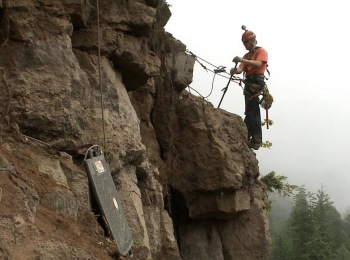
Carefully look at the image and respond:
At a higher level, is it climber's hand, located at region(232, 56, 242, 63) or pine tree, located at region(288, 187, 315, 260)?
climber's hand, located at region(232, 56, 242, 63)

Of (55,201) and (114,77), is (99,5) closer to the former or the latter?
(114,77)

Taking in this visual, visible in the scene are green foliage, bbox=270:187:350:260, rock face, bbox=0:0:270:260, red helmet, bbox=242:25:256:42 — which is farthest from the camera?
green foliage, bbox=270:187:350:260

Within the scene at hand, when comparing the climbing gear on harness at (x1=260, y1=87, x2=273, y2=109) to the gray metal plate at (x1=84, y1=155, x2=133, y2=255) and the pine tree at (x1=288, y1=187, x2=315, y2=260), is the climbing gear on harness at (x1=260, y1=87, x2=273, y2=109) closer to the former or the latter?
the gray metal plate at (x1=84, y1=155, x2=133, y2=255)

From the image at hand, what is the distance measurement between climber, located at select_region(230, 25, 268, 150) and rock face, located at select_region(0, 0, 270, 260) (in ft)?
2.25

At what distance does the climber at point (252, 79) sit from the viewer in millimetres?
13250

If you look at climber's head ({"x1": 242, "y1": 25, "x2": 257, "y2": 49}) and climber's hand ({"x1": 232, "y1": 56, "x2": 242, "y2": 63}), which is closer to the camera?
climber's hand ({"x1": 232, "y1": 56, "x2": 242, "y2": 63})

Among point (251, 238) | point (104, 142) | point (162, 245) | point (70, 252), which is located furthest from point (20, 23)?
point (251, 238)

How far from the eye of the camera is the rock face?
18.2 ft

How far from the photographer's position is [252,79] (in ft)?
43.9

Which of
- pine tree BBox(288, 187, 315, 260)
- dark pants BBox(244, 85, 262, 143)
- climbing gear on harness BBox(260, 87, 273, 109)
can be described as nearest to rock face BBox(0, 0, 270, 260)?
dark pants BBox(244, 85, 262, 143)

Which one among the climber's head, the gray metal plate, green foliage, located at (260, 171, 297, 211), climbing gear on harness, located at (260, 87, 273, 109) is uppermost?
the climber's head

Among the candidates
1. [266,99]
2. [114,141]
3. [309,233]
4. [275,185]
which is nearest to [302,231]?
[309,233]

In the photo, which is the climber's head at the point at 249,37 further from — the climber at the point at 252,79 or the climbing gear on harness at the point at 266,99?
the climbing gear on harness at the point at 266,99

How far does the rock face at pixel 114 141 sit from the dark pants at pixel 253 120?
66 centimetres
